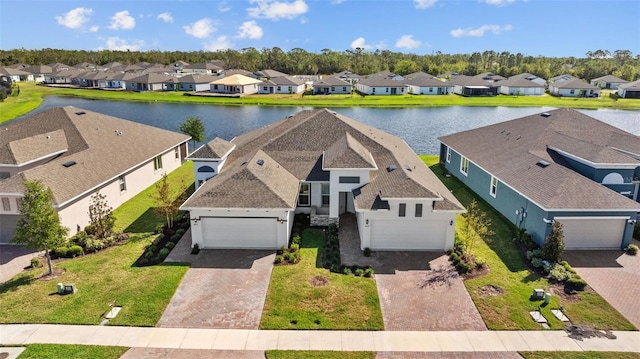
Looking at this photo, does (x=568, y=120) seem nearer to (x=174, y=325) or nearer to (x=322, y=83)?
(x=174, y=325)

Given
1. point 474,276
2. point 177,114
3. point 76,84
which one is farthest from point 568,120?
point 76,84

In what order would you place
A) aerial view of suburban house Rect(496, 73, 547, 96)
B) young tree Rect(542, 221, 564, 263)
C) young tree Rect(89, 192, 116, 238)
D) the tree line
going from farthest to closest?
the tree line < aerial view of suburban house Rect(496, 73, 547, 96) < young tree Rect(89, 192, 116, 238) < young tree Rect(542, 221, 564, 263)

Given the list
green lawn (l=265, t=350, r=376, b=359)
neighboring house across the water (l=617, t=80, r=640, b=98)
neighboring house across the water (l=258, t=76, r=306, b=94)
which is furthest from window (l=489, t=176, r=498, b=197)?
neighboring house across the water (l=617, t=80, r=640, b=98)

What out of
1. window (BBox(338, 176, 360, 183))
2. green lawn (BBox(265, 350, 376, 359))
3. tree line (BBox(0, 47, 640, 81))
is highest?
tree line (BBox(0, 47, 640, 81))

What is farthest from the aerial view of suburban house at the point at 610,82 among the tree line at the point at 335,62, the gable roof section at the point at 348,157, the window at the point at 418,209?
the window at the point at 418,209

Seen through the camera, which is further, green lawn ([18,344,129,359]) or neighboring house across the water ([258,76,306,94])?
neighboring house across the water ([258,76,306,94])

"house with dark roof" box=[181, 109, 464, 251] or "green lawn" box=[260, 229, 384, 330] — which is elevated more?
"house with dark roof" box=[181, 109, 464, 251]

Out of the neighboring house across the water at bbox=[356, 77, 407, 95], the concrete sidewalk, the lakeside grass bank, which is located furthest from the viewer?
the neighboring house across the water at bbox=[356, 77, 407, 95]

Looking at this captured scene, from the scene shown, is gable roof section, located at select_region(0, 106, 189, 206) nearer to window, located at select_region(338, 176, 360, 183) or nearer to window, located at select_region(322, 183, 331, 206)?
window, located at select_region(322, 183, 331, 206)
